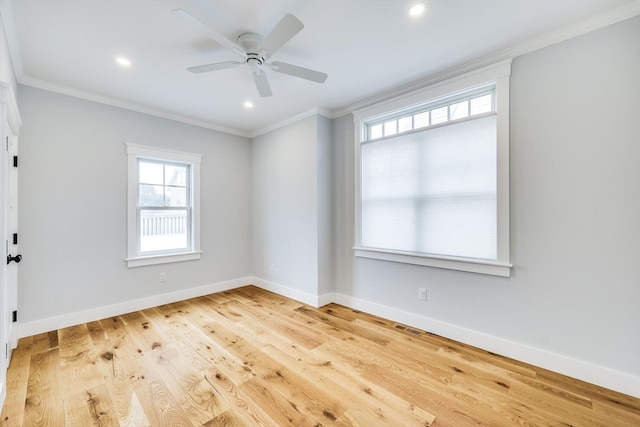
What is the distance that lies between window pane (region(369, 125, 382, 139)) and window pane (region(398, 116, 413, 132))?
0.28 metres

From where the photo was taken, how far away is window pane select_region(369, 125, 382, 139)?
138 inches

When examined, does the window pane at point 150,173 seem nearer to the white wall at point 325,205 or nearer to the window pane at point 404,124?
the white wall at point 325,205

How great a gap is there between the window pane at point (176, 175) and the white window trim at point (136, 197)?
5.0 inches

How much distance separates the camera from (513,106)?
7.98 feet

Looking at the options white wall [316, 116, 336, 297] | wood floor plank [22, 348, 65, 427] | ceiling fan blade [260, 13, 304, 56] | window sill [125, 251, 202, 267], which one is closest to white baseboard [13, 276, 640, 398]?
white wall [316, 116, 336, 297]

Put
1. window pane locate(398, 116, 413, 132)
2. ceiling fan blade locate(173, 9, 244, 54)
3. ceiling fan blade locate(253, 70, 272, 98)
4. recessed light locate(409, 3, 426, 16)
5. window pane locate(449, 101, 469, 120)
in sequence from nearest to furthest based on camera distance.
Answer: ceiling fan blade locate(173, 9, 244, 54) < recessed light locate(409, 3, 426, 16) < ceiling fan blade locate(253, 70, 272, 98) < window pane locate(449, 101, 469, 120) < window pane locate(398, 116, 413, 132)

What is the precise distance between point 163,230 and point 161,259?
1.39 ft

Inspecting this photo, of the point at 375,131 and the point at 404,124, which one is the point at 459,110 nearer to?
the point at 404,124

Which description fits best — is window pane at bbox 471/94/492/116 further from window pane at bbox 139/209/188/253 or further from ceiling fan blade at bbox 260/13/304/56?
window pane at bbox 139/209/188/253

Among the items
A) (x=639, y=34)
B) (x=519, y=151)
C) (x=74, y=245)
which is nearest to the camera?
(x=639, y=34)

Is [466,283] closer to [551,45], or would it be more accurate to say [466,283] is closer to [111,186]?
[551,45]

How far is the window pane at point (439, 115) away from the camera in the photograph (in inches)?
115

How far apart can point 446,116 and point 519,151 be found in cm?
82

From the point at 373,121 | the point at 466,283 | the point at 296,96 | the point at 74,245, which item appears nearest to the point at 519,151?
the point at 466,283
